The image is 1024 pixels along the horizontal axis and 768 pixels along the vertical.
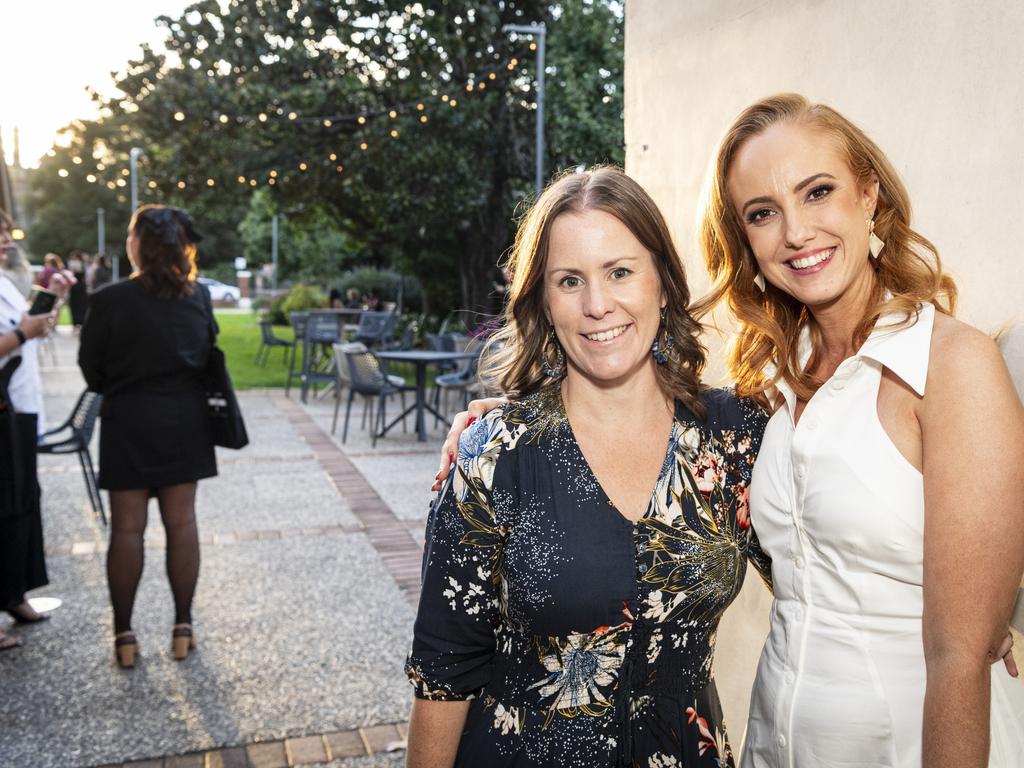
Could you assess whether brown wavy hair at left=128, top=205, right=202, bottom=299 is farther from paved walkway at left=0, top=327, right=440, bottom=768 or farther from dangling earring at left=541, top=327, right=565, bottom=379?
dangling earring at left=541, top=327, right=565, bottom=379

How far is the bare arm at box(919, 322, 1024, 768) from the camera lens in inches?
53.1

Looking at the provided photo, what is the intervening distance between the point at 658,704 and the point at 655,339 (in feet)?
2.47

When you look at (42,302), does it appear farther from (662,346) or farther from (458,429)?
(662,346)

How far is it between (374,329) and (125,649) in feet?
37.6

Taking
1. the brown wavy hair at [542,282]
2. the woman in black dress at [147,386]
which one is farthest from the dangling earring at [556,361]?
the woman in black dress at [147,386]

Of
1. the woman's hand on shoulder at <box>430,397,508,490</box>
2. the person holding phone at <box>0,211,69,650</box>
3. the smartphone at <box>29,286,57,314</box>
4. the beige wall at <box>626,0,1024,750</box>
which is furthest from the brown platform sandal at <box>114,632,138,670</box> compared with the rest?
the woman's hand on shoulder at <box>430,397,508,490</box>

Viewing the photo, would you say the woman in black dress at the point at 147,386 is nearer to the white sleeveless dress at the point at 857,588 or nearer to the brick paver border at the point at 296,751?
the brick paver border at the point at 296,751

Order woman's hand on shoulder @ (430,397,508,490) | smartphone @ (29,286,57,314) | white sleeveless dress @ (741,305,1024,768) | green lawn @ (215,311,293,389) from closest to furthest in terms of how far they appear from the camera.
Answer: white sleeveless dress @ (741,305,1024,768) → woman's hand on shoulder @ (430,397,508,490) → smartphone @ (29,286,57,314) → green lawn @ (215,311,293,389)

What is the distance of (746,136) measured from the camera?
1.80 m

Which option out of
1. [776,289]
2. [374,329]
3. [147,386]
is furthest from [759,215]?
[374,329]

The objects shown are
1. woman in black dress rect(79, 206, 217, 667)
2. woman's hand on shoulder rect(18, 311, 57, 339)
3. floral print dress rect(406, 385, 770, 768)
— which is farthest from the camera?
woman's hand on shoulder rect(18, 311, 57, 339)

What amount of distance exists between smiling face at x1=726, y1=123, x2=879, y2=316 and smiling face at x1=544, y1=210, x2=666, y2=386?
265 mm

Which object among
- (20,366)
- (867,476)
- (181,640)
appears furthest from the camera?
(20,366)

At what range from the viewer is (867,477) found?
152 cm
